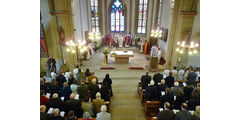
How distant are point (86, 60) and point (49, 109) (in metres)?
8.65

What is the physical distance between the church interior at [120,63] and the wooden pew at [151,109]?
4cm

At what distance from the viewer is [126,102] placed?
698cm

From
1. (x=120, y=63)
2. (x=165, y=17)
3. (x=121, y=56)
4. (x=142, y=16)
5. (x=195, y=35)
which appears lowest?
(x=120, y=63)

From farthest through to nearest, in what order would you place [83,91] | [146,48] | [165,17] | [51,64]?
[146,48]
[165,17]
[51,64]
[83,91]

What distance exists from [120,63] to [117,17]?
7632mm

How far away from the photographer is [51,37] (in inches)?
398

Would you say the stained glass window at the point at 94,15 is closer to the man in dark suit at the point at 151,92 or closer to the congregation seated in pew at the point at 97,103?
the man in dark suit at the point at 151,92

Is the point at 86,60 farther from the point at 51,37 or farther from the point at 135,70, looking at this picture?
the point at 135,70

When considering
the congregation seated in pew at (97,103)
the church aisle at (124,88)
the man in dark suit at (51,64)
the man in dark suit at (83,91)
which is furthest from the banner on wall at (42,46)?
the congregation seated in pew at (97,103)

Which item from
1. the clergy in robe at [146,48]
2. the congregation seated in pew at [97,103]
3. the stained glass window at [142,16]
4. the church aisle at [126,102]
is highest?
the stained glass window at [142,16]

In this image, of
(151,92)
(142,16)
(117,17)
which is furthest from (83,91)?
(117,17)

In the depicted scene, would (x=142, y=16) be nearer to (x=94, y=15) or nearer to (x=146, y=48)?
(x=146, y=48)

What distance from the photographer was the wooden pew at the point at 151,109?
18.9 ft

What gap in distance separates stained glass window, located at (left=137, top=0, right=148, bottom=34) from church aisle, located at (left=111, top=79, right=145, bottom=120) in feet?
32.2
